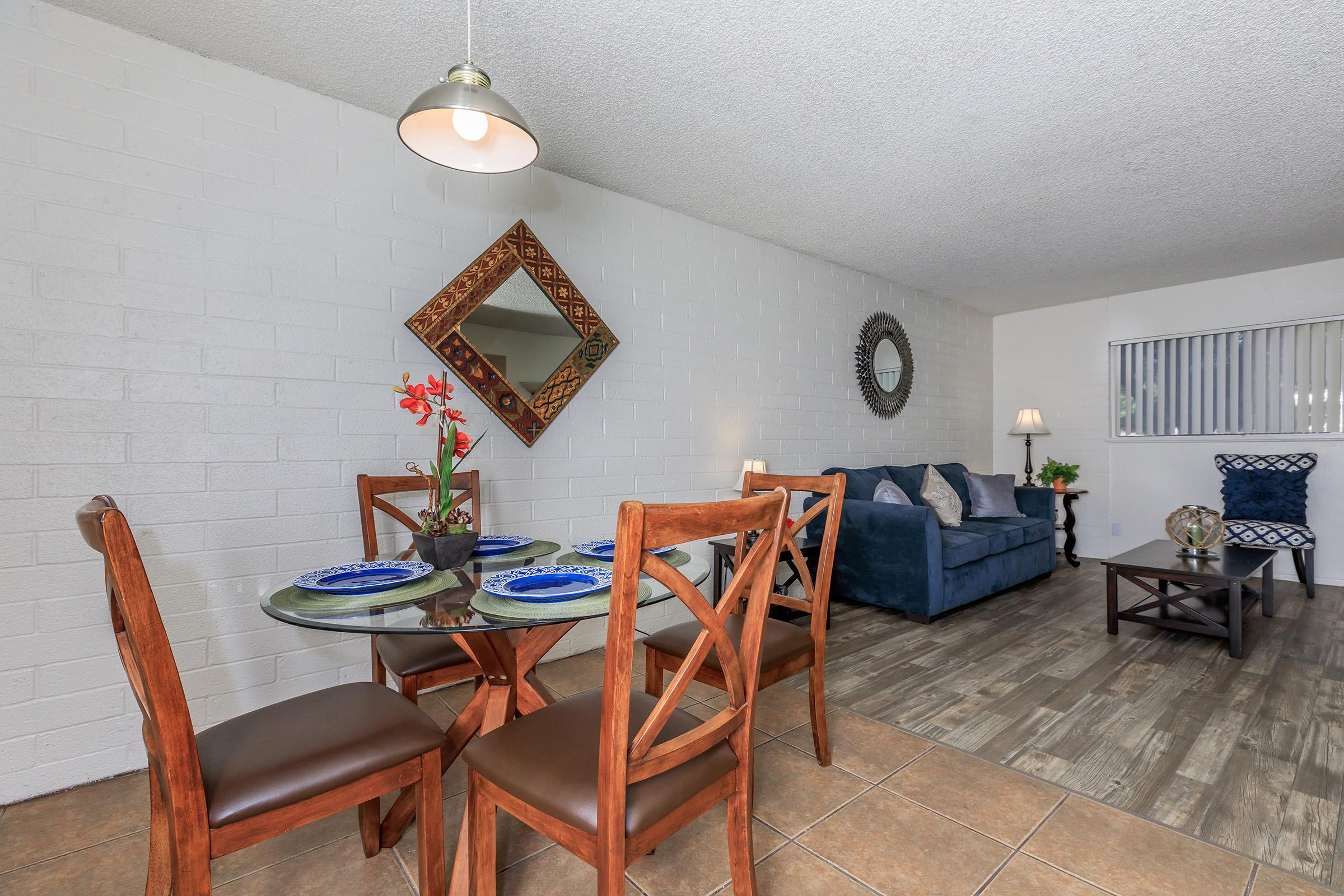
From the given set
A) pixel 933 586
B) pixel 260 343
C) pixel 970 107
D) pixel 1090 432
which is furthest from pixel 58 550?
pixel 1090 432

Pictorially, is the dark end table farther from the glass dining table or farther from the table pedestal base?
the table pedestal base

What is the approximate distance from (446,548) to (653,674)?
0.79 m

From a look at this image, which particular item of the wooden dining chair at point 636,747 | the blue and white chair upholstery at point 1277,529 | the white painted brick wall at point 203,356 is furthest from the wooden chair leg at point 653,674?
the blue and white chair upholstery at point 1277,529

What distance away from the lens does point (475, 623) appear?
1.24 metres

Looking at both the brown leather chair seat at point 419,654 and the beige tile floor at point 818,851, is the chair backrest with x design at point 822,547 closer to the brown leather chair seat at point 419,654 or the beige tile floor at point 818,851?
the beige tile floor at point 818,851

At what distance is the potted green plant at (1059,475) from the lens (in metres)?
5.60

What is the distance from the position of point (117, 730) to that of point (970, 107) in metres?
3.90

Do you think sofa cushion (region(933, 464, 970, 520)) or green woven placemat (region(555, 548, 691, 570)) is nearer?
green woven placemat (region(555, 548, 691, 570))

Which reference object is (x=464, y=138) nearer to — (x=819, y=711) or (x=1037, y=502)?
(x=819, y=711)

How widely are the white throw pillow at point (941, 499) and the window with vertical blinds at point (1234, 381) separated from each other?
2.38 metres

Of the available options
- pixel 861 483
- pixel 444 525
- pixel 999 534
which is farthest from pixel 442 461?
pixel 999 534

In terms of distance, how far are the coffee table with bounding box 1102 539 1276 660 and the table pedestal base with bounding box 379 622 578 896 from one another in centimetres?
327

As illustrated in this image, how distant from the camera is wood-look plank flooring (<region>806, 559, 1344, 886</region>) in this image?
1819 millimetres

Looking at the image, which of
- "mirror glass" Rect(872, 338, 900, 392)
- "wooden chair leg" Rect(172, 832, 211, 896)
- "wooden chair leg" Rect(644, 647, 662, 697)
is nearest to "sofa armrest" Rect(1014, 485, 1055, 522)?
"mirror glass" Rect(872, 338, 900, 392)
